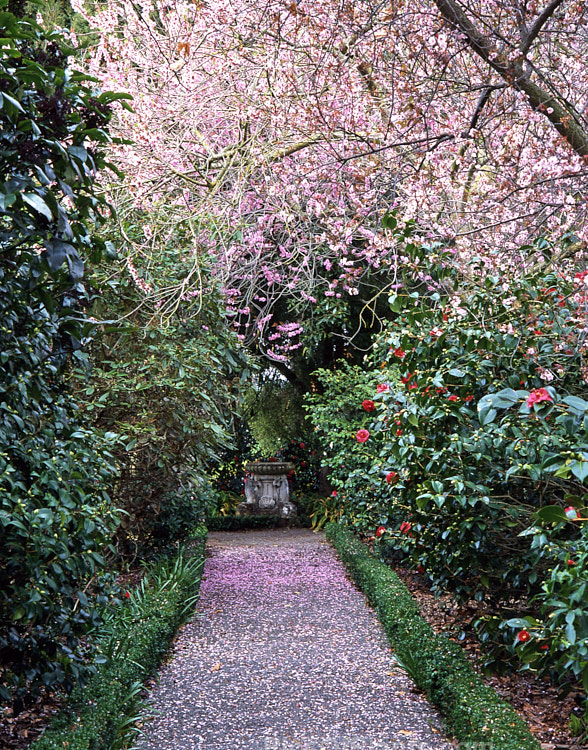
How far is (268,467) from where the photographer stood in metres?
11.1

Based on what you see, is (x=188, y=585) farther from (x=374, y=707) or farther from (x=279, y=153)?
(x=279, y=153)

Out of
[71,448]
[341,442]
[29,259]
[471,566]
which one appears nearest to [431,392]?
[471,566]

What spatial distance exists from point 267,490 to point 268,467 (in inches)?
17.5

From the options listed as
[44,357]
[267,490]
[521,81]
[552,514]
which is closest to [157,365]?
[44,357]

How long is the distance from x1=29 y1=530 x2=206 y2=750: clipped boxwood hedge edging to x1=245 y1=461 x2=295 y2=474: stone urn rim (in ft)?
18.2

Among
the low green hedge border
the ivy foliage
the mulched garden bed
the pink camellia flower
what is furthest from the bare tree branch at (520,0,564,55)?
the low green hedge border

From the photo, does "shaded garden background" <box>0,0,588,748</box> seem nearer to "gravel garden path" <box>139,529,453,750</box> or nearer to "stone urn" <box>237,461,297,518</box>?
"gravel garden path" <box>139,529,453,750</box>

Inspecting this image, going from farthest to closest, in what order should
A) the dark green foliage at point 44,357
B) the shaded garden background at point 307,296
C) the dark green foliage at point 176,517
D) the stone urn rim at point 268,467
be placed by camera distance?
the stone urn rim at point 268,467
the dark green foliage at point 176,517
the shaded garden background at point 307,296
the dark green foliage at point 44,357

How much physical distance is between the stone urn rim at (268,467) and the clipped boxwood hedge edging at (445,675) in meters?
5.44

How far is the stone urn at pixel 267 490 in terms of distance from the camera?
36.4 ft

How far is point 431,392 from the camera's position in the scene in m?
3.02

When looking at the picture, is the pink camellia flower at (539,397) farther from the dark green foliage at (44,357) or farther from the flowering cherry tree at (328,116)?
the flowering cherry tree at (328,116)

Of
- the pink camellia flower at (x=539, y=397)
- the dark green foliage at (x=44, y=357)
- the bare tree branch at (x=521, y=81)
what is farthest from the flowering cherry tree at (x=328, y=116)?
the dark green foliage at (x=44, y=357)

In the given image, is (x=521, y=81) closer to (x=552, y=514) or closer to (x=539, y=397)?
(x=539, y=397)
